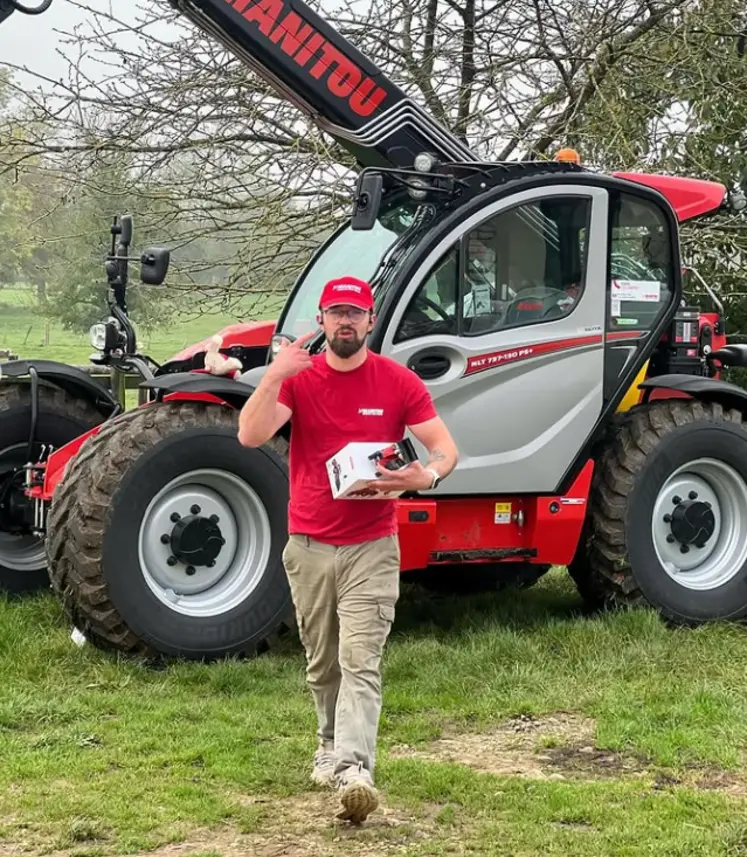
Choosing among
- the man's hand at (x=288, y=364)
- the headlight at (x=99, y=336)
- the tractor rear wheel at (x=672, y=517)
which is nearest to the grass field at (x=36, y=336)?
the headlight at (x=99, y=336)

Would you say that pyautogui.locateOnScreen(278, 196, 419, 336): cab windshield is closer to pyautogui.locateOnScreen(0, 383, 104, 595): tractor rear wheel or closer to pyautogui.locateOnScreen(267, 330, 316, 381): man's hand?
pyautogui.locateOnScreen(0, 383, 104, 595): tractor rear wheel

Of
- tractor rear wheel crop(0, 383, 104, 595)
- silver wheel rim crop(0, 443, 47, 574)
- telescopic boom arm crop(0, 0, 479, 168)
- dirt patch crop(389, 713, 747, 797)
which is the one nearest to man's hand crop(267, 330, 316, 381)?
dirt patch crop(389, 713, 747, 797)

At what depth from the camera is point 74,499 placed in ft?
19.6

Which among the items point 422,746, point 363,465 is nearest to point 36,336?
point 422,746

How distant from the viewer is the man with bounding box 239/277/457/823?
430 centimetres

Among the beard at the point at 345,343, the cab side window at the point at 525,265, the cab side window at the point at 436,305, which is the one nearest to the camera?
the beard at the point at 345,343

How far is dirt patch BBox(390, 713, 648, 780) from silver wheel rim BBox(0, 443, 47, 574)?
3364 millimetres

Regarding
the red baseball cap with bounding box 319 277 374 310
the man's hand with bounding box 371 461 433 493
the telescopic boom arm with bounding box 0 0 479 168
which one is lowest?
the man's hand with bounding box 371 461 433 493

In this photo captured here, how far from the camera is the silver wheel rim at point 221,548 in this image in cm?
614

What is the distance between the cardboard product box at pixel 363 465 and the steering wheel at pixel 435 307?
2145mm

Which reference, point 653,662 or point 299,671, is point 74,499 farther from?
point 653,662

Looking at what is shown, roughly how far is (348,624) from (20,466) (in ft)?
12.8

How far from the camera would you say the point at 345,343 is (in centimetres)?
436

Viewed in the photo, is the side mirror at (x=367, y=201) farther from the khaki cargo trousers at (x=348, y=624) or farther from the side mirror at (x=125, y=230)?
the khaki cargo trousers at (x=348, y=624)
